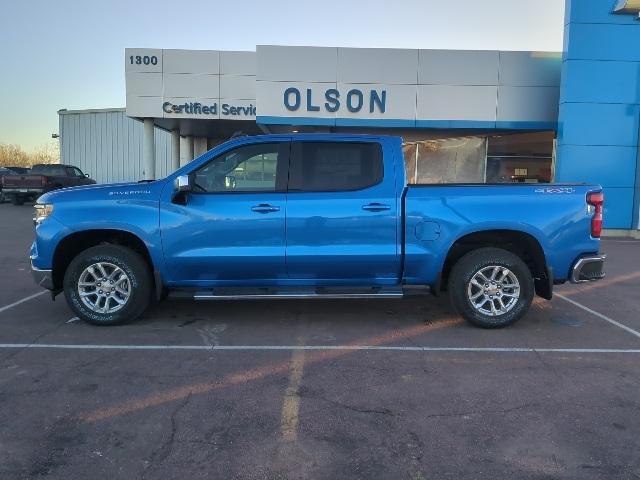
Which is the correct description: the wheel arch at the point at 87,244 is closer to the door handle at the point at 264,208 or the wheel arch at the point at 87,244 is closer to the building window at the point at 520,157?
the door handle at the point at 264,208

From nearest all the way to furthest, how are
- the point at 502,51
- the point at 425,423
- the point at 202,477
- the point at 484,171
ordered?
the point at 202,477, the point at 425,423, the point at 502,51, the point at 484,171

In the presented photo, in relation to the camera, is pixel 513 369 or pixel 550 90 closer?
pixel 513 369

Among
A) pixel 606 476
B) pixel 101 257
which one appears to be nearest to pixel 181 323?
pixel 101 257

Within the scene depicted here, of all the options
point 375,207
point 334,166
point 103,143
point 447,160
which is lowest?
point 375,207

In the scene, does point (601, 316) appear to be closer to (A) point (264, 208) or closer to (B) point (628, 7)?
(A) point (264, 208)

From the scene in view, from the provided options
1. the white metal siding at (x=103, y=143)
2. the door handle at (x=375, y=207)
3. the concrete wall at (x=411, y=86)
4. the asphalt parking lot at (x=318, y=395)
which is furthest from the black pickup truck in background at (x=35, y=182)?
the door handle at (x=375, y=207)

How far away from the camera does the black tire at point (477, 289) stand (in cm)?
574

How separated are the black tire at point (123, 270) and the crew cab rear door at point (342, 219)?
1.54 m

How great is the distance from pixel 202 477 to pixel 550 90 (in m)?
15.2

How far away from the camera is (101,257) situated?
18.7ft

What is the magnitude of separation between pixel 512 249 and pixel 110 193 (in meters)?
4.35

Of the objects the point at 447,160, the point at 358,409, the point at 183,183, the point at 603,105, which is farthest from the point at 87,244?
the point at 447,160

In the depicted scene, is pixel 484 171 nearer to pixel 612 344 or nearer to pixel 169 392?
pixel 612 344

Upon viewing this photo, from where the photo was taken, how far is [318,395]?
160 inches
